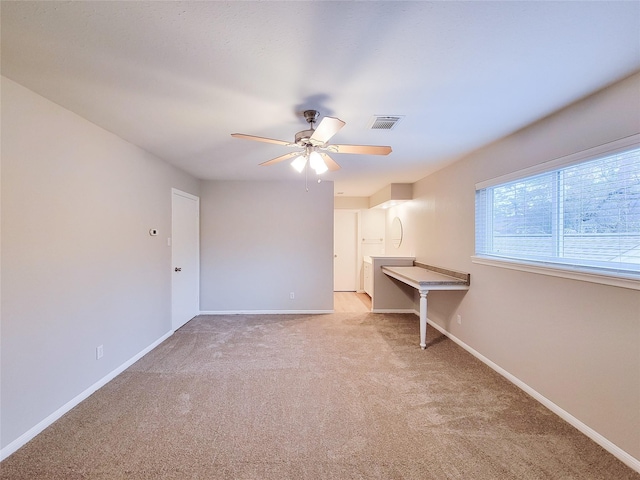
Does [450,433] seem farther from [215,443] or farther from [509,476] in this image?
[215,443]

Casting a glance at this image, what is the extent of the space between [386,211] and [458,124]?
4.24 meters

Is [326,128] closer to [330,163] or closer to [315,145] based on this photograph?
[315,145]

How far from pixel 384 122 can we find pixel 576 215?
159cm

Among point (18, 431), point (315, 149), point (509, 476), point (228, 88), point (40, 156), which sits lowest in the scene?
point (509, 476)

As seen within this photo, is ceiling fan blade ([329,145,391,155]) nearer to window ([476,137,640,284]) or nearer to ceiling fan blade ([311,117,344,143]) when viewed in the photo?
ceiling fan blade ([311,117,344,143])

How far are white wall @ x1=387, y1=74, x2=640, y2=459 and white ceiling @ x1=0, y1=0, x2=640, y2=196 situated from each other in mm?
226

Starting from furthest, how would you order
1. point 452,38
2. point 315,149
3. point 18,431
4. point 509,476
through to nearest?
point 315,149 → point 18,431 → point 509,476 → point 452,38

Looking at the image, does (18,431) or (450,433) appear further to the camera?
(450,433)

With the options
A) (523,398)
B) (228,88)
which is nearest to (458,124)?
(228,88)

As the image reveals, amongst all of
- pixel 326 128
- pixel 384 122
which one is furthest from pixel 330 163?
pixel 326 128

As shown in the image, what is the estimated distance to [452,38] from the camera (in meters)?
1.35

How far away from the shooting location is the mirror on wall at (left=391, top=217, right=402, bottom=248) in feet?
18.4

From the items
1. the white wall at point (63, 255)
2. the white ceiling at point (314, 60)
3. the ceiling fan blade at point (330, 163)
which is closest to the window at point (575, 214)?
the white ceiling at point (314, 60)

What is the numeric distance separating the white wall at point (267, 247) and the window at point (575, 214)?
269cm
